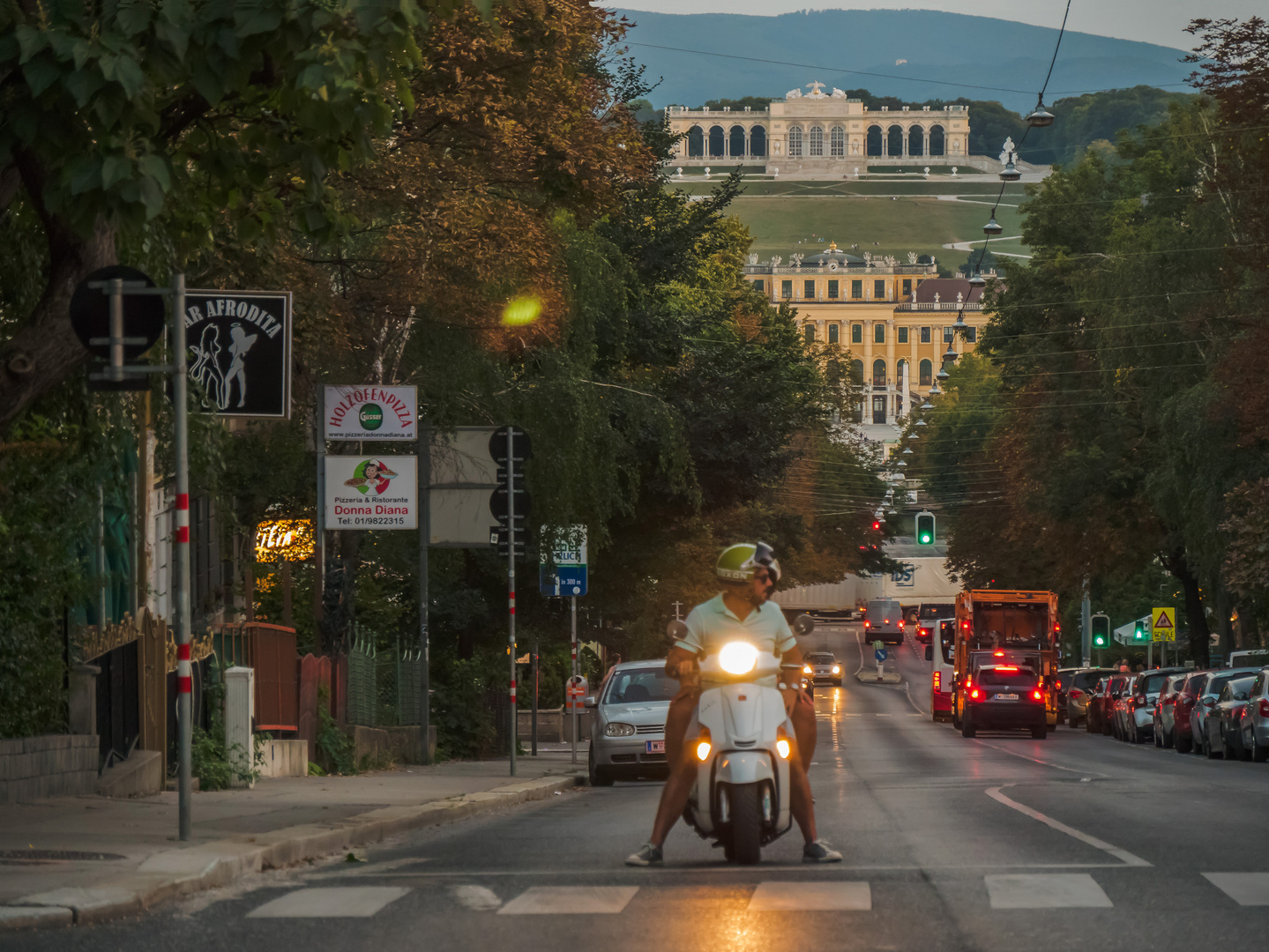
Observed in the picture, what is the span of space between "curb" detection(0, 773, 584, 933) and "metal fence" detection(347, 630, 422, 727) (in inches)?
324

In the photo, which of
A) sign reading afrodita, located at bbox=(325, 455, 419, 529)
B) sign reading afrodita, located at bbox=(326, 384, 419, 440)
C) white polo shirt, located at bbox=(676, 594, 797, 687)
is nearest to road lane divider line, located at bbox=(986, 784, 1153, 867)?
white polo shirt, located at bbox=(676, 594, 797, 687)

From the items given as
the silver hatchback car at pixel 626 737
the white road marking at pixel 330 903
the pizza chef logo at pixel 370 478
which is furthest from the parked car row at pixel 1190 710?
the white road marking at pixel 330 903

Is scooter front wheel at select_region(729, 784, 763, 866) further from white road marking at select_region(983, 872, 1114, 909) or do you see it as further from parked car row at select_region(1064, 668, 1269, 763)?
parked car row at select_region(1064, 668, 1269, 763)

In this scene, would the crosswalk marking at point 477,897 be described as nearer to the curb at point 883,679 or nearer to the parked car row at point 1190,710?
the parked car row at point 1190,710

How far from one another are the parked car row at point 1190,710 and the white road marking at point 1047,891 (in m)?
20.3

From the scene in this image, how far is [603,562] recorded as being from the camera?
4222 centimetres

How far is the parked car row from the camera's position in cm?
3108

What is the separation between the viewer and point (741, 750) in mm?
10883

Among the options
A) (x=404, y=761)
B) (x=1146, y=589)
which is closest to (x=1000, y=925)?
(x=404, y=761)

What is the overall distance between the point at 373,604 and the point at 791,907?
24100 millimetres

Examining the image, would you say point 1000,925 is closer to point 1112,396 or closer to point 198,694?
point 198,694

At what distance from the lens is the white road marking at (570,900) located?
380 inches

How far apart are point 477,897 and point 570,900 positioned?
535 millimetres

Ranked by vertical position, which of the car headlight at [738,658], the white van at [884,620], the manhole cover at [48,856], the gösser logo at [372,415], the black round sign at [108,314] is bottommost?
the white van at [884,620]
